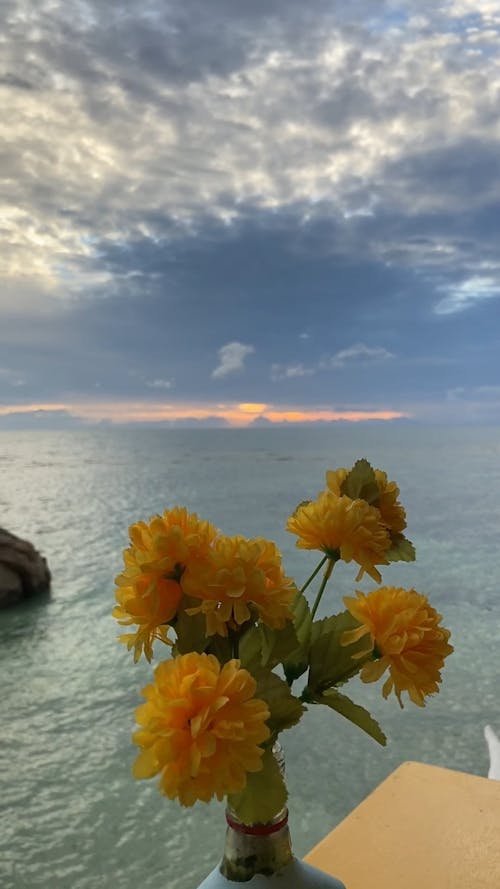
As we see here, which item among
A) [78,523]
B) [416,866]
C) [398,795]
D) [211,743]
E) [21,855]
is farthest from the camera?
[78,523]

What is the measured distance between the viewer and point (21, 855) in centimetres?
237

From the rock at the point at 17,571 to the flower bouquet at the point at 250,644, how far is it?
532cm

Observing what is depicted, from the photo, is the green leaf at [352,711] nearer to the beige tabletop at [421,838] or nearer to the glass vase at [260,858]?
the glass vase at [260,858]

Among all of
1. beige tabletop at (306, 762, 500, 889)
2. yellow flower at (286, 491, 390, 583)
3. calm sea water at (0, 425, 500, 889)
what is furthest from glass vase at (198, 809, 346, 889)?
calm sea water at (0, 425, 500, 889)

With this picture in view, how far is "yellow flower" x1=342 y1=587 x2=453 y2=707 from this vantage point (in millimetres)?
526

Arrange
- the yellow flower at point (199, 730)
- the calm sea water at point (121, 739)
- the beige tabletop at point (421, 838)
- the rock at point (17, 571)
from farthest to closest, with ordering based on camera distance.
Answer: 1. the rock at point (17, 571)
2. the calm sea water at point (121, 739)
3. the beige tabletop at point (421, 838)
4. the yellow flower at point (199, 730)

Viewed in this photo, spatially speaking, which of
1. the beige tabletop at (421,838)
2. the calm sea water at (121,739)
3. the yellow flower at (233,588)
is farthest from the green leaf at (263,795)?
the calm sea water at (121,739)

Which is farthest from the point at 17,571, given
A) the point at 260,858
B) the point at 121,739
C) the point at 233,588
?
the point at 233,588

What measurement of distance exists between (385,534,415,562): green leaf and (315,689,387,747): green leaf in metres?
0.12

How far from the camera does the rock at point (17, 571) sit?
220 inches

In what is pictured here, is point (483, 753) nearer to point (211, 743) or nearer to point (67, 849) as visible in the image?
point (67, 849)

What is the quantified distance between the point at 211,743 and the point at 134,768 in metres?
0.06

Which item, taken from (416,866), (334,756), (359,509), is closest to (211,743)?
(359,509)

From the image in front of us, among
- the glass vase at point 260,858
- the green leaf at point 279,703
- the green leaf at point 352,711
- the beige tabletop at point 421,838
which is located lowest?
the beige tabletop at point 421,838
